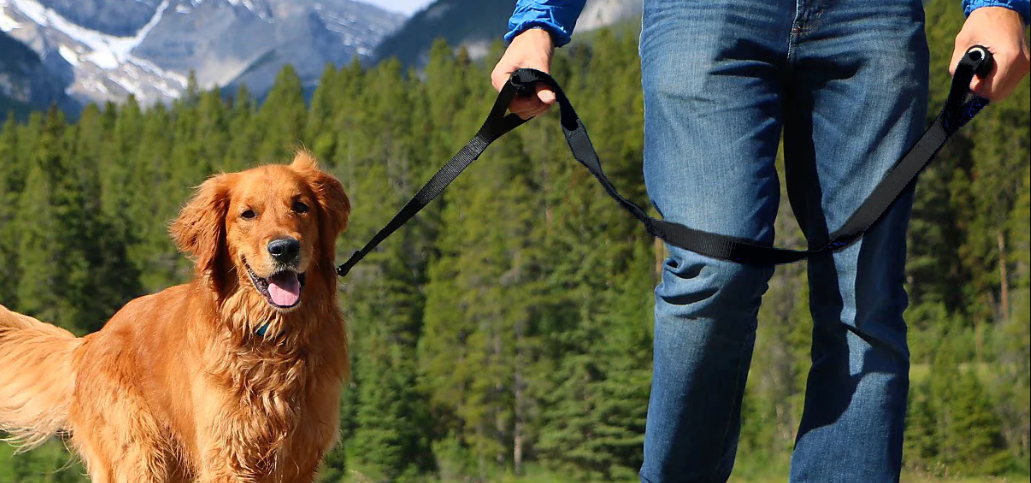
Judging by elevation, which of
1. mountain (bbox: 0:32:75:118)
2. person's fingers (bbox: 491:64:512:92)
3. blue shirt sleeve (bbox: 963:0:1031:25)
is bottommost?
person's fingers (bbox: 491:64:512:92)

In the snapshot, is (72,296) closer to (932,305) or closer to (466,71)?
(466,71)

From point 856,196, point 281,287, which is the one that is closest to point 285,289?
point 281,287

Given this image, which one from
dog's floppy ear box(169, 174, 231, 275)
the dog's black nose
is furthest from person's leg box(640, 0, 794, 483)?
dog's floppy ear box(169, 174, 231, 275)

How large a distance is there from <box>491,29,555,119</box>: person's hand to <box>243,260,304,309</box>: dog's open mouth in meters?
1.47

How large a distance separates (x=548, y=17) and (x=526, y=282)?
45.4m

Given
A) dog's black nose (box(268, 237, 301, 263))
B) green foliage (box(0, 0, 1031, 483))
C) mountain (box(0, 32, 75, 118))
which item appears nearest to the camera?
dog's black nose (box(268, 237, 301, 263))

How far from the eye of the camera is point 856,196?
2518 millimetres

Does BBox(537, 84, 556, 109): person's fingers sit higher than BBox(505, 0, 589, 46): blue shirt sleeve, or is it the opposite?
BBox(505, 0, 589, 46): blue shirt sleeve

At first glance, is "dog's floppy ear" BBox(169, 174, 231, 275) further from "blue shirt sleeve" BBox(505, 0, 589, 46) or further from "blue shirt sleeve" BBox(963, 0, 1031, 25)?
"blue shirt sleeve" BBox(963, 0, 1031, 25)

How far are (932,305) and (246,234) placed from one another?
5649 centimetres

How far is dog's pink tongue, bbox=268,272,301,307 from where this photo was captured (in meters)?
3.92

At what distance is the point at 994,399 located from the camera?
151 ft

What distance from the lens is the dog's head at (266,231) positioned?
3.93m

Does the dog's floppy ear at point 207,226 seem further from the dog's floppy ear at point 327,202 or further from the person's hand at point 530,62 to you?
the person's hand at point 530,62
